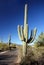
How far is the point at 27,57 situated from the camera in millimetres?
19344

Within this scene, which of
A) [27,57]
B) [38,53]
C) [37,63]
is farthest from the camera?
[38,53]

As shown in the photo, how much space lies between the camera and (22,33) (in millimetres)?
19688

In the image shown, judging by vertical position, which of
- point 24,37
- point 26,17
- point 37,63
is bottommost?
point 37,63

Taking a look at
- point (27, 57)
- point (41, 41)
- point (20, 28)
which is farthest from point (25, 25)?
point (41, 41)

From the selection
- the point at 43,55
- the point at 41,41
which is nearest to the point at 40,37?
the point at 41,41

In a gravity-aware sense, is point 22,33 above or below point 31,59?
above

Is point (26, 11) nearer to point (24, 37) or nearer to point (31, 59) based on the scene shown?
point (24, 37)

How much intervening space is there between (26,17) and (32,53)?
11.8ft

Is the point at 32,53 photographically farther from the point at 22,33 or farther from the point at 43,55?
the point at 22,33

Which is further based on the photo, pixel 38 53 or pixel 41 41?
pixel 41 41

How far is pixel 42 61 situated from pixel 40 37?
42.8ft

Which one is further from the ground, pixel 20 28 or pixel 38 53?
pixel 20 28

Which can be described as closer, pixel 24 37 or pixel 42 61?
pixel 42 61

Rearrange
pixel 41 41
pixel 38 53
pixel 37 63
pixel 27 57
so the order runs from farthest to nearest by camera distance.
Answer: pixel 41 41 → pixel 38 53 → pixel 27 57 → pixel 37 63
